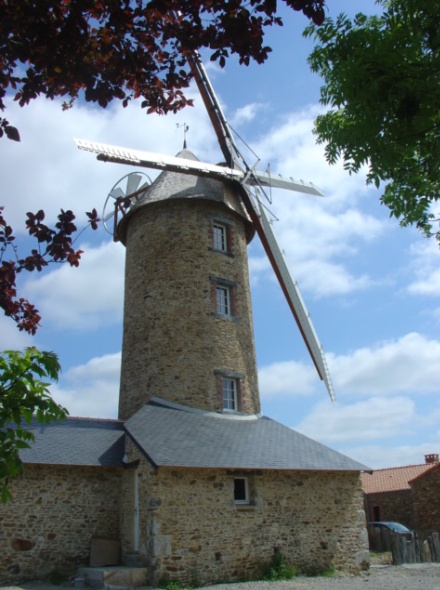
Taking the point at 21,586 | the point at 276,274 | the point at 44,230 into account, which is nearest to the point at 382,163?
the point at 44,230

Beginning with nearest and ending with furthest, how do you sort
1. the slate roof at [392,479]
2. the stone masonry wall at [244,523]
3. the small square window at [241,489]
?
the stone masonry wall at [244,523]
the small square window at [241,489]
the slate roof at [392,479]

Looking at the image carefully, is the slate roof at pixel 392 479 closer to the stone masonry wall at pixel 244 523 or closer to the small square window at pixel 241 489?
the stone masonry wall at pixel 244 523

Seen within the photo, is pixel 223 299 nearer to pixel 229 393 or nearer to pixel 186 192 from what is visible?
pixel 229 393

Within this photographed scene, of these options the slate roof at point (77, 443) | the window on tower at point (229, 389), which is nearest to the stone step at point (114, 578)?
the slate roof at point (77, 443)

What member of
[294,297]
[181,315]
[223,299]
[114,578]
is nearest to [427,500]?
[294,297]

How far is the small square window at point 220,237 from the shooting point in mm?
17359

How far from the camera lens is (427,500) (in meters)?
21.2

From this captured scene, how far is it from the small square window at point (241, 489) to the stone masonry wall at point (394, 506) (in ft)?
42.7

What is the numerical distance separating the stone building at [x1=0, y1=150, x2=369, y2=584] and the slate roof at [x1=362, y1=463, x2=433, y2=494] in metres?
12.0

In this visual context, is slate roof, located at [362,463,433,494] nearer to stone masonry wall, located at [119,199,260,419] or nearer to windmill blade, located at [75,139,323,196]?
stone masonry wall, located at [119,199,260,419]

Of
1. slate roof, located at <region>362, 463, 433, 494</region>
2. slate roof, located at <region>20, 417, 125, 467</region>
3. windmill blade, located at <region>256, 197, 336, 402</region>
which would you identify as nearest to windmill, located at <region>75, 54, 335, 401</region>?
windmill blade, located at <region>256, 197, 336, 402</region>

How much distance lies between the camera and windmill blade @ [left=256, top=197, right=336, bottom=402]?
1767cm

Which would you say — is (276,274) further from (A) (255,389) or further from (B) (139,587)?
(B) (139,587)

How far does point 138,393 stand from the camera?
15734 mm
